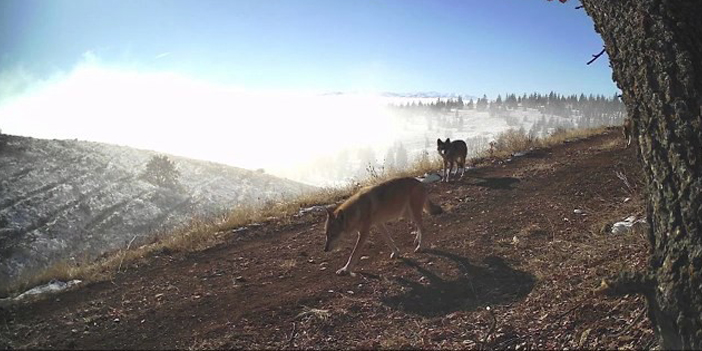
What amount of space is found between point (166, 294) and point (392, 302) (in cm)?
350

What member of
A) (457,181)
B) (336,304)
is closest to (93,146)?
(457,181)

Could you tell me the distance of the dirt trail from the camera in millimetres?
4438

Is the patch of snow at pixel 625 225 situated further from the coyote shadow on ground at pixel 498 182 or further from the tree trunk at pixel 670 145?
the coyote shadow on ground at pixel 498 182

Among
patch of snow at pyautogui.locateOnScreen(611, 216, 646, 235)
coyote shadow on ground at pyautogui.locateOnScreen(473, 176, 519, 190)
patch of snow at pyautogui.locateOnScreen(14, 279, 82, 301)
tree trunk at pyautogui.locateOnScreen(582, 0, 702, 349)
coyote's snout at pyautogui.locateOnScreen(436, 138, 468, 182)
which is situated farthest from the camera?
coyote's snout at pyautogui.locateOnScreen(436, 138, 468, 182)

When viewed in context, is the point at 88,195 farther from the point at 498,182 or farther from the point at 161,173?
the point at 498,182

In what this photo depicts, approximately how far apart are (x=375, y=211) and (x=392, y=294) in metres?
1.92

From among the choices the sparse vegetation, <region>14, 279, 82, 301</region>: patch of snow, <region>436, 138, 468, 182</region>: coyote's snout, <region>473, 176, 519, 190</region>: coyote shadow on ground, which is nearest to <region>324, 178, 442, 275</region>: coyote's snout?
<region>473, 176, 519, 190</region>: coyote shadow on ground

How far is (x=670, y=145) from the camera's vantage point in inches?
119

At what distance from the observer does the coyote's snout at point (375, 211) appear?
23.7ft

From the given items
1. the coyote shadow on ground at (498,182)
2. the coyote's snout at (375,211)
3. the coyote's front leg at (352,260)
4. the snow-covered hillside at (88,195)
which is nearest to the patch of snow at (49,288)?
the coyote's snout at (375,211)

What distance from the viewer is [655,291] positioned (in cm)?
304

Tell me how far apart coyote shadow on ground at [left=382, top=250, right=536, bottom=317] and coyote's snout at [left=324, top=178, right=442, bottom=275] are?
1.13 metres

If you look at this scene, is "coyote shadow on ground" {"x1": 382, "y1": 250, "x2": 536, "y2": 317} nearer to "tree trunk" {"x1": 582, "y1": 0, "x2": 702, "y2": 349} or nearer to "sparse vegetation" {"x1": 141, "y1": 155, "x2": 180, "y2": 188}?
"tree trunk" {"x1": 582, "y1": 0, "x2": 702, "y2": 349}

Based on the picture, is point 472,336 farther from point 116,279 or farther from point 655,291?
point 116,279
